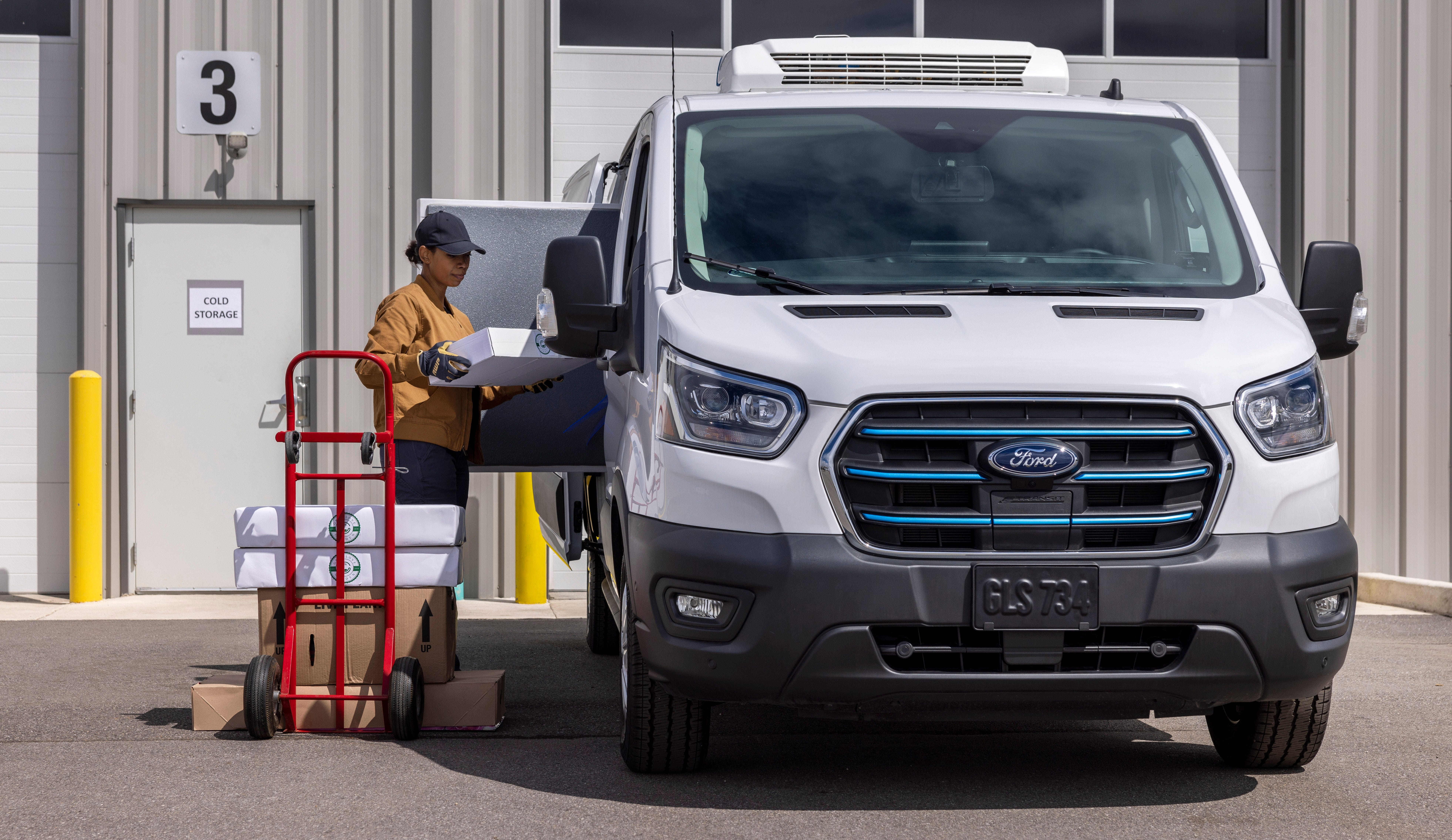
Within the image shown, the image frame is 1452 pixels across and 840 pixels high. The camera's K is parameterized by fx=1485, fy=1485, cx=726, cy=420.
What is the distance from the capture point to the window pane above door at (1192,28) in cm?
1102

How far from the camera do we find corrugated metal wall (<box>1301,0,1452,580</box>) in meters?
10.8

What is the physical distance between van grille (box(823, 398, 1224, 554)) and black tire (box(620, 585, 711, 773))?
93 cm

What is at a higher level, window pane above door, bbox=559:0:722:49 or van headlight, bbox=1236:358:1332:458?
window pane above door, bbox=559:0:722:49

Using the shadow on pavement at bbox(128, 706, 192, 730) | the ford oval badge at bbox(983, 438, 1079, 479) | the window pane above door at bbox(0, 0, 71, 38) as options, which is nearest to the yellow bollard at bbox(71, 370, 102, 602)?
the window pane above door at bbox(0, 0, 71, 38)

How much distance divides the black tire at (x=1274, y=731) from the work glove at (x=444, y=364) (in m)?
2.90

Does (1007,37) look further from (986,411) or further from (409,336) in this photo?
(986,411)

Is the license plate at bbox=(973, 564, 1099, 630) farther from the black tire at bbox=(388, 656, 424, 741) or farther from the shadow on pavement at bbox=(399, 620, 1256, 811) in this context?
the black tire at bbox=(388, 656, 424, 741)

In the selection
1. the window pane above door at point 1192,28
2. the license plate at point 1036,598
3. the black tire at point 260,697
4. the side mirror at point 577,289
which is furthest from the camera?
the window pane above door at point 1192,28

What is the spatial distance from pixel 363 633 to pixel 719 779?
4.99ft

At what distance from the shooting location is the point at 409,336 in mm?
5898

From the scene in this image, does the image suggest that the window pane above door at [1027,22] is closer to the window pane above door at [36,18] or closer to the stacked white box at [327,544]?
the window pane above door at [36,18]

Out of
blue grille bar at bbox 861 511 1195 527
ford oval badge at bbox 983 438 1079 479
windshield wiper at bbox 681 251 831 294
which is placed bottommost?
blue grille bar at bbox 861 511 1195 527

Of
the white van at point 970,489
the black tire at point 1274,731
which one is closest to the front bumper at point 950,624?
the white van at point 970,489

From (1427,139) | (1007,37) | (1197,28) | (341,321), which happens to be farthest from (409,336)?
(1427,139)
